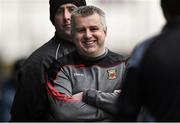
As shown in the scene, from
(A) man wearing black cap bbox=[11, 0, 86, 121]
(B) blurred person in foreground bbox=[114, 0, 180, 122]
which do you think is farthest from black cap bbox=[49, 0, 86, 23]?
(B) blurred person in foreground bbox=[114, 0, 180, 122]

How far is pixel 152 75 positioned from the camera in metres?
4.06

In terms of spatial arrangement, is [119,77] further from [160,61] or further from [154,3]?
[154,3]

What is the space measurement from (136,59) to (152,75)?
5.4 inches

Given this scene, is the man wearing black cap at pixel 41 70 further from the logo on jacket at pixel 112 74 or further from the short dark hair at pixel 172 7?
the short dark hair at pixel 172 7

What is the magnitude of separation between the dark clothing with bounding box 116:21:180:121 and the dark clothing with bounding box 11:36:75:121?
5.16 feet

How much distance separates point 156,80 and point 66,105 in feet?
4.56

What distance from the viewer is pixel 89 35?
17.7 feet

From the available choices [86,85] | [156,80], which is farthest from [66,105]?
[156,80]

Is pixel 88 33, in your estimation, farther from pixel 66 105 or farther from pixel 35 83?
pixel 35 83

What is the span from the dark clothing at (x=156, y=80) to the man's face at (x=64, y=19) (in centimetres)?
178

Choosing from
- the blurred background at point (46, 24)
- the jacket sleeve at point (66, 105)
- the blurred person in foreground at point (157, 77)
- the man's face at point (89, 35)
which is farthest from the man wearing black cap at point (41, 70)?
the blurred background at point (46, 24)

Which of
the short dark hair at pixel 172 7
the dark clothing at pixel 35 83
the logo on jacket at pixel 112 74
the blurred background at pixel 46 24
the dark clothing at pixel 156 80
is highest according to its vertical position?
the short dark hair at pixel 172 7

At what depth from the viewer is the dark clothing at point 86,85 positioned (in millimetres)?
5316

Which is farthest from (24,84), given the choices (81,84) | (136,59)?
(136,59)
